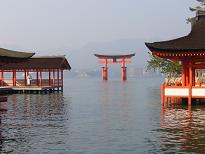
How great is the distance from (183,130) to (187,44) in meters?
Answer: 14.5

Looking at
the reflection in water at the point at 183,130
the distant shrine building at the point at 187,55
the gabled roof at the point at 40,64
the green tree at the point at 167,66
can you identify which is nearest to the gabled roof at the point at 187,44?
the distant shrine building at the point at 187,55

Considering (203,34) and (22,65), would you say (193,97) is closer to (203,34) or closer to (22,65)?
(203,34)

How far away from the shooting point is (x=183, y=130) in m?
23.3

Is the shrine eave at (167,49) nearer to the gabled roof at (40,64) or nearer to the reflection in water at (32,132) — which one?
the reflection in water at (32,132)

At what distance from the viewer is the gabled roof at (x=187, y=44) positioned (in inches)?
1398

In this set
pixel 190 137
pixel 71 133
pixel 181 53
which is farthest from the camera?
pixel 181 53

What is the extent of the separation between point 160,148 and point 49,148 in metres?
4.70

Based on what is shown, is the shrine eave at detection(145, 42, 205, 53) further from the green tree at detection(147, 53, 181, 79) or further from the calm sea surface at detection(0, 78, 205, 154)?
the green tree at detection(147, 53, 181, 79)

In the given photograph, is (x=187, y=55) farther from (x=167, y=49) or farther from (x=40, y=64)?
(x=40, y=64)

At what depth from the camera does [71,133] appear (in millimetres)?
22734

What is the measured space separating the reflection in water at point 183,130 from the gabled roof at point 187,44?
493 cm

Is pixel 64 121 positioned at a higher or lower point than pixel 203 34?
lower

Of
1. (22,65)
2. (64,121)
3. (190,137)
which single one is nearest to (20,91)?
(22,65)

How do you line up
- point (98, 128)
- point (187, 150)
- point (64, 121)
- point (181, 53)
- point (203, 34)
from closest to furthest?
point (187, 150) < point (98, 128) < point (64, 121) < point (181, 53) < point (203, 34)
